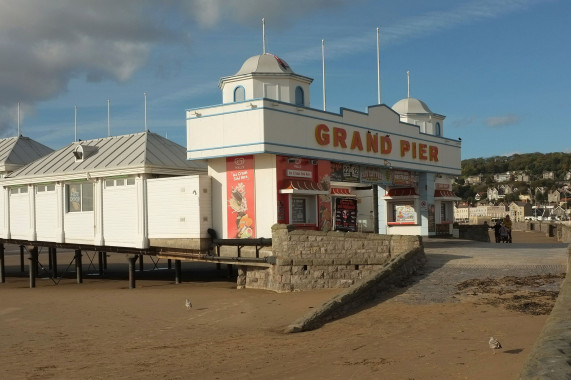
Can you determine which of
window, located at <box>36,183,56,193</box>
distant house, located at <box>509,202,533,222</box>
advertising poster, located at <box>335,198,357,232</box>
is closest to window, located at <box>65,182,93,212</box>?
window, located at <box>36,183,56,193</box>

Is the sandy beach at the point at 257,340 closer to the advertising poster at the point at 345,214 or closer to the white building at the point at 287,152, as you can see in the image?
the white building at the point at 287,152

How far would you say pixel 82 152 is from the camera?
2684 centimetres

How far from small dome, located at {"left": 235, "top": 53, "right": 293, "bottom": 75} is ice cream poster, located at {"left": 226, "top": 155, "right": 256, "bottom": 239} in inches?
167

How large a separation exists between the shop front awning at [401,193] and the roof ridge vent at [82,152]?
13.9 meters

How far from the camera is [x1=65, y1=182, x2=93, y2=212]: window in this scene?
25.3 m

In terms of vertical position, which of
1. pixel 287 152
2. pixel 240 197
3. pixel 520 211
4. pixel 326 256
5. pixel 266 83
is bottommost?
pixel 326 256

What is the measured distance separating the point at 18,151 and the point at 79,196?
349 inches

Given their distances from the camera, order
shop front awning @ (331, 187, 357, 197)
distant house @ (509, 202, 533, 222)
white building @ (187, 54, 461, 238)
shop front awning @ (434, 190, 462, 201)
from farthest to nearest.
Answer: distant house @ (509, 202, 533, 222), shop front awning @ (434, 190, 462, 201), shop front awning @ (331, 187, 357, 197), white building @ (187, 54, 461, 238)

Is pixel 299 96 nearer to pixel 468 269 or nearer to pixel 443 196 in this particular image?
pixel 468 269

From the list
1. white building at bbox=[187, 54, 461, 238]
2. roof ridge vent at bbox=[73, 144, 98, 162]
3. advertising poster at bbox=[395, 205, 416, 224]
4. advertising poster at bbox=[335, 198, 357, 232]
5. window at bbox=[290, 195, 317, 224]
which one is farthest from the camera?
advertising poster at bbox=[395, 205, 416, 224]

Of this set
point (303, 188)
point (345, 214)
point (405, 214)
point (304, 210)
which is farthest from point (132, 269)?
point (405, 214)

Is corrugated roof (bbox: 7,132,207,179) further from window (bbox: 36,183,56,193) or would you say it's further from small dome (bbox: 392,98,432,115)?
small dome (bbox: 392,98,432,115)

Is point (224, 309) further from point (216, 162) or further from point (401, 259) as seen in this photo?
point (216, 162)

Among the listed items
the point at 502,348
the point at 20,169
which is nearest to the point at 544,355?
the point at 502,348
